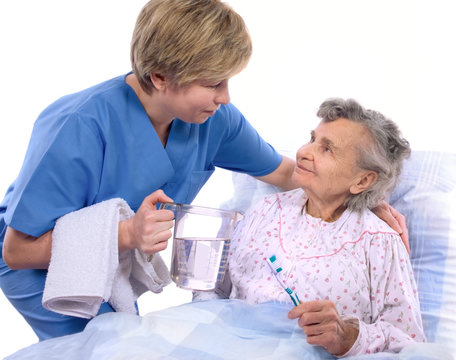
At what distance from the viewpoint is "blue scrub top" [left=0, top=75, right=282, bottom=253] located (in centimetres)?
145

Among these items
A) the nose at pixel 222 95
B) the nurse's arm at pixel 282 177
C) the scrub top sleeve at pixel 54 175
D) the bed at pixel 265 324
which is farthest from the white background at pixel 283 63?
the scrub top sleeve at pixel 54 175

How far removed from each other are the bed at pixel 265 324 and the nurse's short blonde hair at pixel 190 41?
Answer: 0.61m

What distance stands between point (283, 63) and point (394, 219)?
1.13 metres

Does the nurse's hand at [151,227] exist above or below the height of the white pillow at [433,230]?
above

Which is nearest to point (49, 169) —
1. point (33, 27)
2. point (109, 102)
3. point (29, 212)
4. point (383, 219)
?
point (29, 212)

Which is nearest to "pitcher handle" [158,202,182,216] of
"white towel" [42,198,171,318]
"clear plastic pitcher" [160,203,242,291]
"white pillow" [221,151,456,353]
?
"clear plastic pitcher" [160,203,242,291]

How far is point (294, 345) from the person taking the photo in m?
1.41

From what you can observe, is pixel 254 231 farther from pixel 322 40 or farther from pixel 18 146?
pixel 18 146

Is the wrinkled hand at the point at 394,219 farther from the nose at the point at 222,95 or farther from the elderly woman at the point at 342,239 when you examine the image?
the nose at the point at 222,95

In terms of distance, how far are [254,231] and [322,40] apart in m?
1.08

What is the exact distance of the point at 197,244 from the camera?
1.50 m

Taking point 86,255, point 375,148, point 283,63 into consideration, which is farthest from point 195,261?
point 283,63

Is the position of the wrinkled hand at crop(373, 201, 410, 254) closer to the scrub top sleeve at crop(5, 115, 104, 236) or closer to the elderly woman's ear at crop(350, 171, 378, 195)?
the elderly woman's ear at crop(350, 171, 378, 195)

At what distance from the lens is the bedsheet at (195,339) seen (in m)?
1.33
